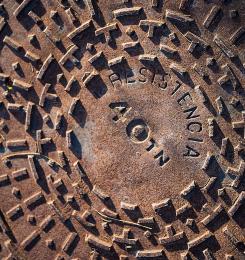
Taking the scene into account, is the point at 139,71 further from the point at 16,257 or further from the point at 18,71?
the point at 16,257

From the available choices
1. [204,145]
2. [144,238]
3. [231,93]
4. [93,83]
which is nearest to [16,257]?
[144,238]

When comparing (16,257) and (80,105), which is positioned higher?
(80,105)

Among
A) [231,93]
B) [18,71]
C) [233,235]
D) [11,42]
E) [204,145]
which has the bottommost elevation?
[233,235]

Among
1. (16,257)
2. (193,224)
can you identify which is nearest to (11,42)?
(16,257)

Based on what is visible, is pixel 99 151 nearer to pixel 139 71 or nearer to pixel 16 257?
A: pixel 139 71

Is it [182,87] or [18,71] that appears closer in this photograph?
[182,87]

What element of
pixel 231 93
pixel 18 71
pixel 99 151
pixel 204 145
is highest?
pixel 18 71
